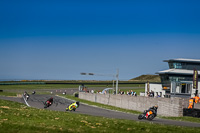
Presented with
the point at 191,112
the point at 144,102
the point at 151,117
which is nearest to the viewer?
the point at 151,117

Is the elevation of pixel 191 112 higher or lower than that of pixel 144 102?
lower

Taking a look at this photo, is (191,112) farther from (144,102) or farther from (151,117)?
(144,102)

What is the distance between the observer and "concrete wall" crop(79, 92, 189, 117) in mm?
28766

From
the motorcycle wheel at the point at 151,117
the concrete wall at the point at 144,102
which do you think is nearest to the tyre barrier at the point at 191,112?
the concrete wall at the point at 144,102

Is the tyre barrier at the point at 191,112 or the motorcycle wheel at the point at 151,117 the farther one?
the tyre barrier at the point at 191,112

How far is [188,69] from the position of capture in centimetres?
7144

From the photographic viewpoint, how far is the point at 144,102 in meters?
38.0

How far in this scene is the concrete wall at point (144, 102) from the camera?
28766 mm

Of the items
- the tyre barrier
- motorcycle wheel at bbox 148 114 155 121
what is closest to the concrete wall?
the tyre barrier

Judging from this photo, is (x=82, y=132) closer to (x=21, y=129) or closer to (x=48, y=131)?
(x=48, y=131)

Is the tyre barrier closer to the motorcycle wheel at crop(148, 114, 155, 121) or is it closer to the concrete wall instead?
the concrete wall

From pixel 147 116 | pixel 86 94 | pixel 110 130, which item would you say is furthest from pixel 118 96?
pixel 110 130

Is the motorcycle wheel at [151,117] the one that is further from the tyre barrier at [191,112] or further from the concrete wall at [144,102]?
the concrete wall at [144,102]

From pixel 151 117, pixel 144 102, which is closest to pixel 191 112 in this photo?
pixel 151 117
